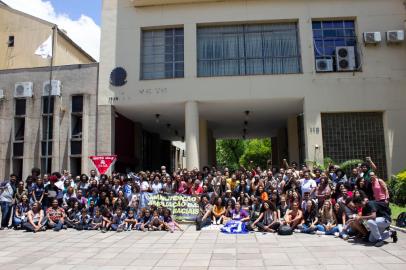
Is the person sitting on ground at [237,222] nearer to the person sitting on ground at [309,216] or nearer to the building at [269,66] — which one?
the person sitting on ground at [309,216]

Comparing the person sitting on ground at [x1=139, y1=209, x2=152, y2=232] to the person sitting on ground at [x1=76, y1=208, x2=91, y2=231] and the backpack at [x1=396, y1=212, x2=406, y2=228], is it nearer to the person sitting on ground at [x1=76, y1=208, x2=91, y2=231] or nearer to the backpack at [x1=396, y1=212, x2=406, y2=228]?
the person sitting on ground at [x1=76, y1=208, x2=91, y2=231]

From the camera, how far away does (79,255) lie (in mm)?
8469

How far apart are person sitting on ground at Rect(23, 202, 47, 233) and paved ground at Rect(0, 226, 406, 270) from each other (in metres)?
0.64

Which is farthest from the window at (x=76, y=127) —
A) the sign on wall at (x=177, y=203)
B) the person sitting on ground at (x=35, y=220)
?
the sign on wall at (x=177, y=203)

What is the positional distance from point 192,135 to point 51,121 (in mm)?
7290

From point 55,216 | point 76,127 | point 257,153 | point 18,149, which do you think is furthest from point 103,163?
point 257,153

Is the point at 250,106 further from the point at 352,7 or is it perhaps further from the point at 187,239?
the point at 187,239

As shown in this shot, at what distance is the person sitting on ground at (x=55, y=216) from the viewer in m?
12.1

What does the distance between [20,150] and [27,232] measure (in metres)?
8.51

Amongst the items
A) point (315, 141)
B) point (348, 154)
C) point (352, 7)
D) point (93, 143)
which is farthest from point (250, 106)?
point (93, 143)

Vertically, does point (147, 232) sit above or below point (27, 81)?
below

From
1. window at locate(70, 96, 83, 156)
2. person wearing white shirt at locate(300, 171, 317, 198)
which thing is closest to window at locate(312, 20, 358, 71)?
person wearing white shirt at locate(300, 171, 317, 198)

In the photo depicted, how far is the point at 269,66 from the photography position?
60.0 ft

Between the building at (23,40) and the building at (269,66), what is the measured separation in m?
5.97
